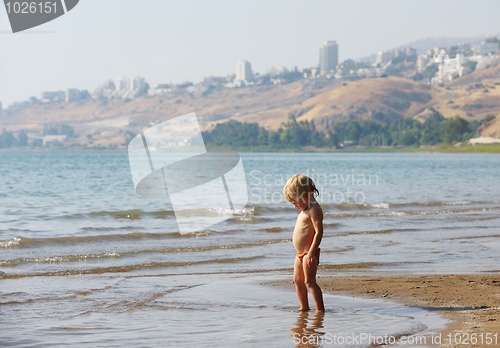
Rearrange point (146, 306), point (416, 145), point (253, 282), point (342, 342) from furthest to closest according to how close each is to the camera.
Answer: point (416, 145), point (253, 282), point (146, 306), point (342, 342)

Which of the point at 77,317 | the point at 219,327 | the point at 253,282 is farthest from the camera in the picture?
the point at 253,282

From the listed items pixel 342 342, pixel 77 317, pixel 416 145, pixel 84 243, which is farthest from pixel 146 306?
pixel 416 145

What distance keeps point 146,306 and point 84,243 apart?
280 inches

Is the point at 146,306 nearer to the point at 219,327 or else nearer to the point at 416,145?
the point at 219,327

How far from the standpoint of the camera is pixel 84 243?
1395 cm

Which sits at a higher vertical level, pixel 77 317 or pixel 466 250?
pixel 77 317

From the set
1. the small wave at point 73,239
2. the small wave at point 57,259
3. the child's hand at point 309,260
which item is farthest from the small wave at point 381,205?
the child's hand at point 309,260

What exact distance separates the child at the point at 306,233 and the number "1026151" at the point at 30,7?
4.97 meters

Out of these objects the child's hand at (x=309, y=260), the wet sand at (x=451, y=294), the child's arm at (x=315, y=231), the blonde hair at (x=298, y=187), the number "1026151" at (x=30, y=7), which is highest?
the number "1026151" at (x=30, y=7)

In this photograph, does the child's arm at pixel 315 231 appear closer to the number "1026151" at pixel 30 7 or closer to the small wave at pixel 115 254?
the number "1026151" at pixel 30 7

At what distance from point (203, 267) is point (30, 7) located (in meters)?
5.26

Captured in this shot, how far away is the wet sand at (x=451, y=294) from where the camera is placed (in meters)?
5.71

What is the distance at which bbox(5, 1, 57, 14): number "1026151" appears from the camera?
29.8 ft

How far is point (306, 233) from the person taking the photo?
6664 mm
